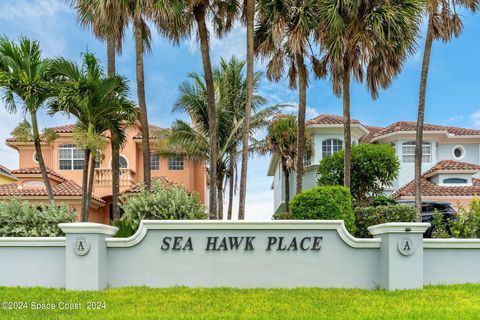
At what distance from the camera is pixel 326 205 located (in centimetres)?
1464

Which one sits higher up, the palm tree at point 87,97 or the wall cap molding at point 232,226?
the palm tree at point 87,97

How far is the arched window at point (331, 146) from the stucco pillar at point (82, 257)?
68.7ft

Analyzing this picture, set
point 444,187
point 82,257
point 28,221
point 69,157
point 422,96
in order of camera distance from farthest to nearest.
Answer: point 69,157 → point 444,187 → point 422,96 → point 28,221 → point 82,257

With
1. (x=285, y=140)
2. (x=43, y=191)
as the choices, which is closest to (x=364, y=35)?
(x=285, y=140)

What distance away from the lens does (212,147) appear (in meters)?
19.4

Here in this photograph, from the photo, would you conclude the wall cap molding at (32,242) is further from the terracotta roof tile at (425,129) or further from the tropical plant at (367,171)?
the terracotta roof tile at (425,129)

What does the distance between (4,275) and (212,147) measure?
925 cm

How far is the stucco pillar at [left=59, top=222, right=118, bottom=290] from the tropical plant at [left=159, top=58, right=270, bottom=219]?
16443 millimetres

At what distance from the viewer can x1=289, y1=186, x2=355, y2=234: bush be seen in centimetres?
1463

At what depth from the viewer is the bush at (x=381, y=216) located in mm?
17203

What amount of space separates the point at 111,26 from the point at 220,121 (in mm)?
10432

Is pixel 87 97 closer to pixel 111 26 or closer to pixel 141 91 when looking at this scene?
pixel 141 91

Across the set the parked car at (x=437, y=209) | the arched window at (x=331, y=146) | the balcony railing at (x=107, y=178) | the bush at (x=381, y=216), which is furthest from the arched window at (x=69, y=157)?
the parked car at (x=437, y=209)

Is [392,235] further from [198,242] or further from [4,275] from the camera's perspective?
[4,275]
